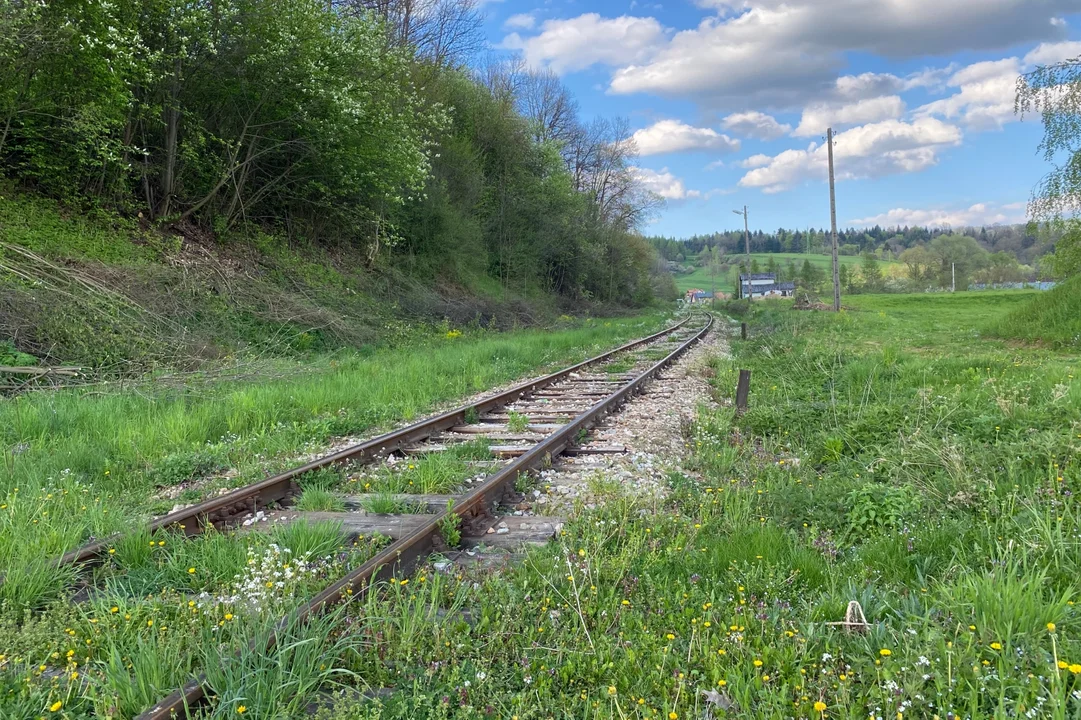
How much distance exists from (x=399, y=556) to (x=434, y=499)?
4.21ft

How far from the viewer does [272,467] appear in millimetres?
5844

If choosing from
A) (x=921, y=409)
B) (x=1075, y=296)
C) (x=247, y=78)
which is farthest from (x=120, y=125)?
(x=1075, y=296)

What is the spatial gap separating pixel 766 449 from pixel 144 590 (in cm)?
564

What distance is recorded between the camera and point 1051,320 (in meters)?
15.2

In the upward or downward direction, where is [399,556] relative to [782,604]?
upward

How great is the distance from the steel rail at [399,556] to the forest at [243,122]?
37.8ft

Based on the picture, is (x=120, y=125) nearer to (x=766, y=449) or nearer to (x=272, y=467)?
(x=272, y=467)

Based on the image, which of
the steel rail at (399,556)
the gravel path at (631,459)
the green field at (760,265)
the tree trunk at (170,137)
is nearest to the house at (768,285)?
the green field at (760,265)

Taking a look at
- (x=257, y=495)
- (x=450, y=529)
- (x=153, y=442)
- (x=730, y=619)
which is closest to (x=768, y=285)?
(x=153, y=442)

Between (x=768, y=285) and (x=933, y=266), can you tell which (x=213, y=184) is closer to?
(x=768, y=285)

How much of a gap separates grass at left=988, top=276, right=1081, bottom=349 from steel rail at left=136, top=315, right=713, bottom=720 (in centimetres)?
1344

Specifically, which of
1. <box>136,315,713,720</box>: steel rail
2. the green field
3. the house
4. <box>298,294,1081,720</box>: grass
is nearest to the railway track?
<box>136,315,713,720</box>: steel rail

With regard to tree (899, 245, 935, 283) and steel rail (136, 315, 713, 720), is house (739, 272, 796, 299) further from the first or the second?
steel rail (136, 315, 713, 720)

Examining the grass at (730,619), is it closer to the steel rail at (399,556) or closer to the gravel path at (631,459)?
the steel rail at (399,556)
